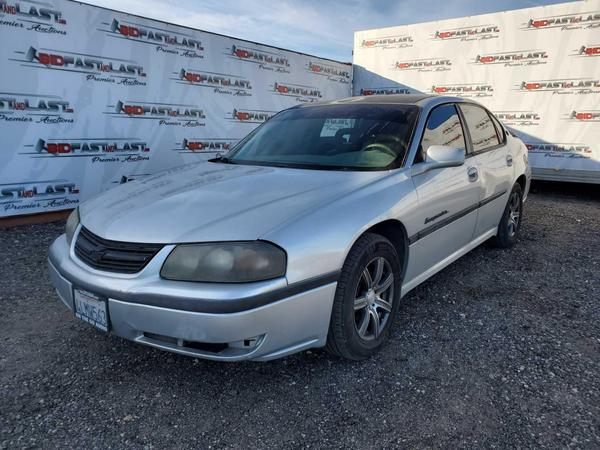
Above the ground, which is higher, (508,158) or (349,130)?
(349,130)

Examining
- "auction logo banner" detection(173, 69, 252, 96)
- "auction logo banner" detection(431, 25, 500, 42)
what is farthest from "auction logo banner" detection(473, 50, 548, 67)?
"auction logo banner" detection(173, 69, 252, 96)

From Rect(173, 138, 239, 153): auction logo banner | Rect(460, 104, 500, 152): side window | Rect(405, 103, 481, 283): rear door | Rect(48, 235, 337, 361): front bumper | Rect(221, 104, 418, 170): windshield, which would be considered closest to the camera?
Rect(48, 235, 337, 361): front bumper

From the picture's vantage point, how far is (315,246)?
1.96 m

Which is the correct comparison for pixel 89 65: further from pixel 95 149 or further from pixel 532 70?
pixel 532 70

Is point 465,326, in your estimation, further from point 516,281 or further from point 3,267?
point 3,267

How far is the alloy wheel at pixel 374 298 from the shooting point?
2.33 meters

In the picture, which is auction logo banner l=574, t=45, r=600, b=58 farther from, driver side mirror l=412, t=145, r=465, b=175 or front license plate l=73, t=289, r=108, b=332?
front license plate l=73, t=289, r=108, b=332

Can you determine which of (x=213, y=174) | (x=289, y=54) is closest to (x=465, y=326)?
(x=213, y=174)

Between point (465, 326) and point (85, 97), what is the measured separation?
5.33m

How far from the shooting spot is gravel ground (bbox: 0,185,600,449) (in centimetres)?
186

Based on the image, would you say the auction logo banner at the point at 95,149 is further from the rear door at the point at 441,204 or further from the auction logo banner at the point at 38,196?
the rear door at the point at 441,204

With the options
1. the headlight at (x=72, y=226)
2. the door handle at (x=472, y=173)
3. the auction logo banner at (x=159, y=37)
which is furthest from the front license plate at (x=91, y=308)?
the auction logo banner at (x=159, y=37)

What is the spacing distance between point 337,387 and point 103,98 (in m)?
5.24

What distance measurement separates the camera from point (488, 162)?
3.66 m
